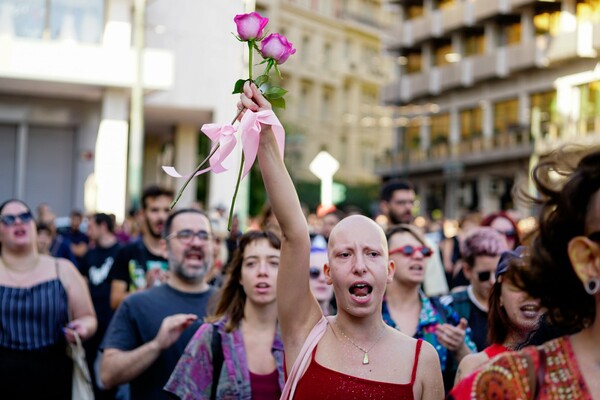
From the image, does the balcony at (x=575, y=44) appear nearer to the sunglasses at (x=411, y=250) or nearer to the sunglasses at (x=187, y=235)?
the sunglasses at (x=411, y=250)

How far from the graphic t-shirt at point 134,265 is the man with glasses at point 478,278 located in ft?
8.56

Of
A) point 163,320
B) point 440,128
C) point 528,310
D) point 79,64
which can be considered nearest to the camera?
point 528,310

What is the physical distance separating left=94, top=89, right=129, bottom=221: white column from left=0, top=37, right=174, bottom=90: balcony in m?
0.68

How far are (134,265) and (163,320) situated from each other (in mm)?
2082

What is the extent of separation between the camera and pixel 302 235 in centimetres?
400

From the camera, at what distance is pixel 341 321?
416 centimetres

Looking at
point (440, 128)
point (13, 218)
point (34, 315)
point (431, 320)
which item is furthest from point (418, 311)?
point (440, 128)

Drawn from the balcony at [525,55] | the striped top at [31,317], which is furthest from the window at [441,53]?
the striped top at [31,317]

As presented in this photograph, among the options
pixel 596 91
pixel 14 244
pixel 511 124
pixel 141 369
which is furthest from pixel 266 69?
pixel 511 124

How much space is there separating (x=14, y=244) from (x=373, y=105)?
62157 millimetres

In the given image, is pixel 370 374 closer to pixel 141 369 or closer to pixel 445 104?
pixel 141 369

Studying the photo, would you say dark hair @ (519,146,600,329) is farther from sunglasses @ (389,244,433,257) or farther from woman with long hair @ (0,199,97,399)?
woman with long hair @ (0,199,97,399)

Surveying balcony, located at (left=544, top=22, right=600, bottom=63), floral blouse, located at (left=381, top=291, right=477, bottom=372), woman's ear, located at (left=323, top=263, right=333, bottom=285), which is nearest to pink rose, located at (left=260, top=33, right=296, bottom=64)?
woman's ear, located at (left=323, top=263, right=333, bottom=285)

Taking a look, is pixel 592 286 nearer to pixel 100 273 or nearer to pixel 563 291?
pixel 563 291
